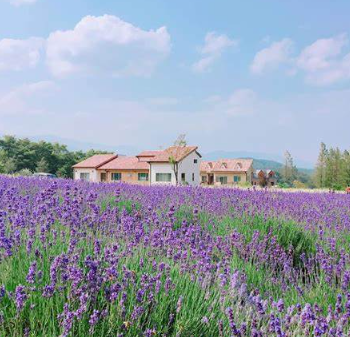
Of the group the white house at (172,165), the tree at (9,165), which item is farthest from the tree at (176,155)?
the tree at (9,165)

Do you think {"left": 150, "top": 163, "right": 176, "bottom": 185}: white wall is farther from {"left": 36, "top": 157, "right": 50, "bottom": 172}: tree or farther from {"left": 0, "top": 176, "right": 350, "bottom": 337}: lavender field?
{"left": 0, "top": 176, "right": 350, "bottom": 337}: lavender field

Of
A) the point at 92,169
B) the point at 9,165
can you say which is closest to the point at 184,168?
the point at 92,169

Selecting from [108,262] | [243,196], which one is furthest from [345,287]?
[243,196]

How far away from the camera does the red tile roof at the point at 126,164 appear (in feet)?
136

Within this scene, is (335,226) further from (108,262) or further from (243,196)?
(108,262)

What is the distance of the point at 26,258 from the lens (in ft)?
9.64

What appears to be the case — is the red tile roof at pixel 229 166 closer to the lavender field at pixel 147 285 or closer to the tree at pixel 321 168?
the tree at pixel 321 168

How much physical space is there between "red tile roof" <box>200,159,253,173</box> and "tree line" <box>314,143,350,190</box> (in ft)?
36.4

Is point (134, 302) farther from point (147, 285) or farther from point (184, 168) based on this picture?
point (184, 168)

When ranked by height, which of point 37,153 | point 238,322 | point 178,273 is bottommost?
point 238,322

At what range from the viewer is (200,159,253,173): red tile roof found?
54781mm

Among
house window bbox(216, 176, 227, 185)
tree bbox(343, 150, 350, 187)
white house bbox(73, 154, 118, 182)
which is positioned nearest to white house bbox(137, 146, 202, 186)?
white house bbox(73, 154, 118, 182)

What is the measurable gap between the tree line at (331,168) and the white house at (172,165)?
22.5 m

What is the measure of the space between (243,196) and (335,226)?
239 centimetres
